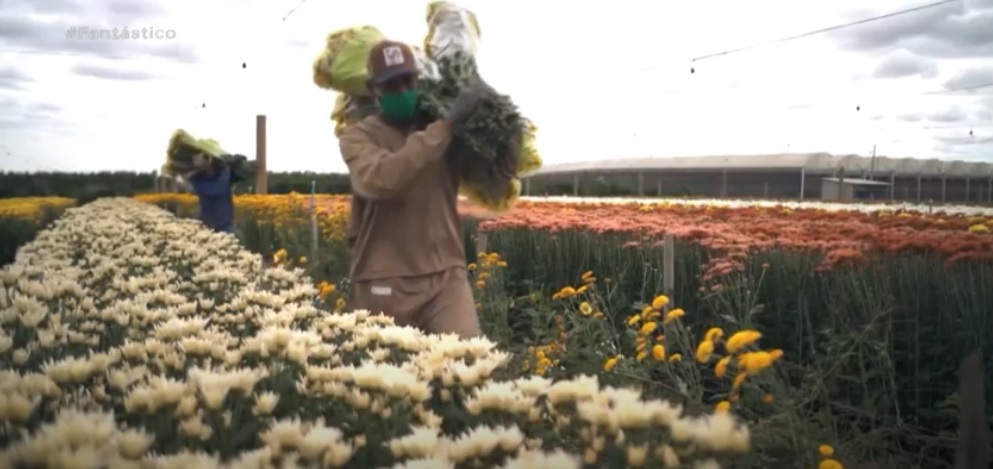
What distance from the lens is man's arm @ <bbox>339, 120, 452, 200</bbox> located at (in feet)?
11.1

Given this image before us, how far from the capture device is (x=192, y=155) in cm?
973

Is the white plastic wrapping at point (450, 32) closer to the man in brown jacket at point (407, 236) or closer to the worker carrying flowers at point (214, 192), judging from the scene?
the man in brown jacket at point (407, 236)

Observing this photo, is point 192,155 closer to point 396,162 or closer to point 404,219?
point 404,219

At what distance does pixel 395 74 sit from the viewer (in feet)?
11.6

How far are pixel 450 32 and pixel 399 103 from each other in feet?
1.57

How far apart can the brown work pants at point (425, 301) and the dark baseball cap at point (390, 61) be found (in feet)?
2.46

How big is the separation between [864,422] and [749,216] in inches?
316

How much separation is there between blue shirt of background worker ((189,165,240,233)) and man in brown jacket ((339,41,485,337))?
19.7 feet

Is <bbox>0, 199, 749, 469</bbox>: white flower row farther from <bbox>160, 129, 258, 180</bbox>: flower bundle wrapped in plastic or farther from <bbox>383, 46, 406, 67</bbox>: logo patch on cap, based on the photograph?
<bbox>160, 129, 258, 180</bbox>: flower bundle wrapped in plastic

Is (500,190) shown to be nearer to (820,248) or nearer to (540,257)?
(820,248)

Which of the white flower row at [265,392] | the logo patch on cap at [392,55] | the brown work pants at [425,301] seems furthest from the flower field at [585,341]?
the logo patch on cap at [392,55]

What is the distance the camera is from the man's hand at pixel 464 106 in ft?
11.4

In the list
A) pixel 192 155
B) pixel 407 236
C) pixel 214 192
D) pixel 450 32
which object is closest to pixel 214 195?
pixel 214 192

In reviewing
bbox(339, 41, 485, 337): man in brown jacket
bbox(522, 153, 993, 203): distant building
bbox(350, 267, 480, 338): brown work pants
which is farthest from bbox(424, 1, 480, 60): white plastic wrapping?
bbox(522, 153, 993, 203): distant building
